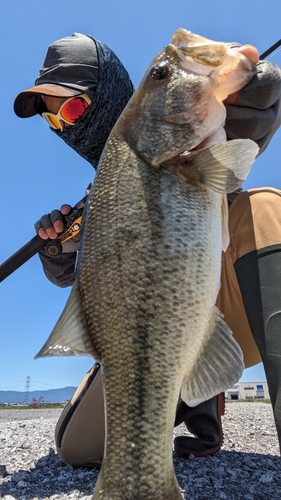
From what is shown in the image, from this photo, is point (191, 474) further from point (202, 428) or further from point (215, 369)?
point (215, 369)

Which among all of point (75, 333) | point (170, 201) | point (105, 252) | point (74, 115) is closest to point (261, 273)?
point (170, 201)

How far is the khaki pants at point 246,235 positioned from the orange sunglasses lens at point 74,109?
2126 millimetres

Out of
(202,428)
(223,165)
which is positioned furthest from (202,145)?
(202,428)

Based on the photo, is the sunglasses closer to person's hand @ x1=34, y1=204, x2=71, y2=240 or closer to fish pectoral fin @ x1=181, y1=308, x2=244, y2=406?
person's hand @ x1=34, y1=204, x2=71, y2=240

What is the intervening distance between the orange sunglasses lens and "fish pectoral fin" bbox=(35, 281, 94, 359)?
2.73m

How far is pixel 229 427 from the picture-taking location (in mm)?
5969

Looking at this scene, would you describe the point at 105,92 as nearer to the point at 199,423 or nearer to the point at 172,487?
the point at 199,423

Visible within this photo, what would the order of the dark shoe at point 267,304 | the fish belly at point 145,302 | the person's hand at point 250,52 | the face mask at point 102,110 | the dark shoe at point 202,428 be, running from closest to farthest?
the fish belly at point 145,302 → the dark shoe at point 267,304 → the person's hand at point 250,52 → the dark shoe at point 202,428 → the face mask at point 102,110

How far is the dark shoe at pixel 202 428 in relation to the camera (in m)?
3.88

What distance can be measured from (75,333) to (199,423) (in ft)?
7.53

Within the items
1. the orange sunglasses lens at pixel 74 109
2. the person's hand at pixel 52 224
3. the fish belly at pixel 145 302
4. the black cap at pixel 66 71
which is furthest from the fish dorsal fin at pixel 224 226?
the orange sunglasses lens at pixel 74 109

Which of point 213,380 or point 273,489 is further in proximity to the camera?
point 273,489

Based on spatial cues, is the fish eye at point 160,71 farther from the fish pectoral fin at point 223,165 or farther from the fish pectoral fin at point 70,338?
the fish pectoral fin at point 70,338

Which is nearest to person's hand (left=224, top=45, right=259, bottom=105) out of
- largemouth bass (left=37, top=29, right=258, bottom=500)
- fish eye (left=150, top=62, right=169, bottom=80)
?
largemouth bass (left=37, top=29, right=258, bottom=500)
